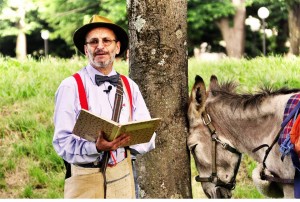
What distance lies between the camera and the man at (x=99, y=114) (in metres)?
4.69

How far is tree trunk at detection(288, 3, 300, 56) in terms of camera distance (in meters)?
21.6

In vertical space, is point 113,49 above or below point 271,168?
above

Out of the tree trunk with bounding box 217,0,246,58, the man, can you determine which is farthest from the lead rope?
the tree trunk with bounding box 217,0,246,58

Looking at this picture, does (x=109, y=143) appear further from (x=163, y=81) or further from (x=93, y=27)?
(x=163, y=81)

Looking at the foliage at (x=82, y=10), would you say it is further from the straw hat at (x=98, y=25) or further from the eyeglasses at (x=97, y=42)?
the eyeglasses at (x=97, y=42)

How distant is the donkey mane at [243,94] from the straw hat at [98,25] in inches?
45.7

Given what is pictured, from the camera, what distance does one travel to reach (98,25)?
195 inches

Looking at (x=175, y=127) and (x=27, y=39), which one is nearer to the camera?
(x=175, y=127)

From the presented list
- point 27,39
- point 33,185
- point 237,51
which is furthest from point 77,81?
point 27,39

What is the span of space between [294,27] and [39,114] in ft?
47.3

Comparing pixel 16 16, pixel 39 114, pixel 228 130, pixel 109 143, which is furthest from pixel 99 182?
pixel 16 16

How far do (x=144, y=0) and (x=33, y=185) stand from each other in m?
2.85

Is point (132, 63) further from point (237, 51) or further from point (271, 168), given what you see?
point (237, 51)

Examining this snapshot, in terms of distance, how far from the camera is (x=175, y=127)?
614 cm
